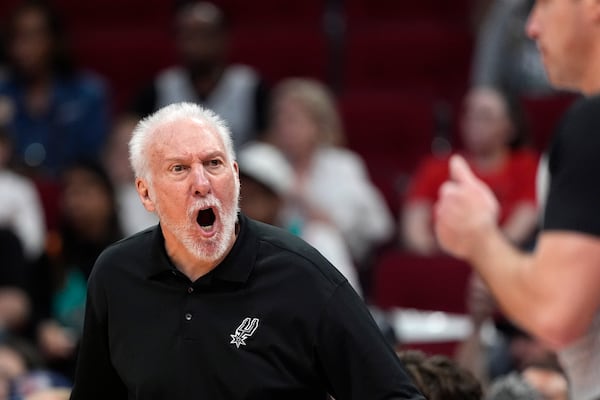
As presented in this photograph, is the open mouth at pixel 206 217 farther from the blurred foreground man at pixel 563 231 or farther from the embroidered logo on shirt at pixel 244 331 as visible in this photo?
A: the blurred foreground man at pixel 563 231

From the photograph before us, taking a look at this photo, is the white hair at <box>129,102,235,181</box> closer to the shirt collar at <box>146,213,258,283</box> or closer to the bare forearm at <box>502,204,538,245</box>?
the shirt collar at <box>146,213,258,283</box>

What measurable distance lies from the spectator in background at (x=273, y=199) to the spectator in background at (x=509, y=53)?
1.48 metres

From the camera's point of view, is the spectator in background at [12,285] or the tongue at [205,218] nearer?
the tongue at [205,218]

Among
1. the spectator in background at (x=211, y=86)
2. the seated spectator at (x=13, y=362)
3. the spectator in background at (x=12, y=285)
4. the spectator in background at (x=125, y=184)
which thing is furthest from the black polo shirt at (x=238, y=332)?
the spectator in background at (x=211, y=86)

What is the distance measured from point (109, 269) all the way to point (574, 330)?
1.02m

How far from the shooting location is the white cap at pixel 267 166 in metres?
4.77

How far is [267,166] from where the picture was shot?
5.34 meters

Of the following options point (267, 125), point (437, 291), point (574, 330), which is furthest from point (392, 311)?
point (574, 330)

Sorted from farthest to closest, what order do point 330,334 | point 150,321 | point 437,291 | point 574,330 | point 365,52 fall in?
point 365,52, point 437,291, point 150,321, point 330,334, point 574,330

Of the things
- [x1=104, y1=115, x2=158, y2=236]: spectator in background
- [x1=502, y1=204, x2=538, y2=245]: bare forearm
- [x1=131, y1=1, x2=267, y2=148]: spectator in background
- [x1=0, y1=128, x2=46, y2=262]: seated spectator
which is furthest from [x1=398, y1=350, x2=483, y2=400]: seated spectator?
[x1=131, y1=1, x2=267, y2=148]: spectator in background

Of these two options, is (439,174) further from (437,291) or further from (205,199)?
(205,199)

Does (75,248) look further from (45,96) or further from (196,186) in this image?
(196,186)

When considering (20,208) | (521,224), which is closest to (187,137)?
(521,224)

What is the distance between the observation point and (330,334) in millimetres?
2270
